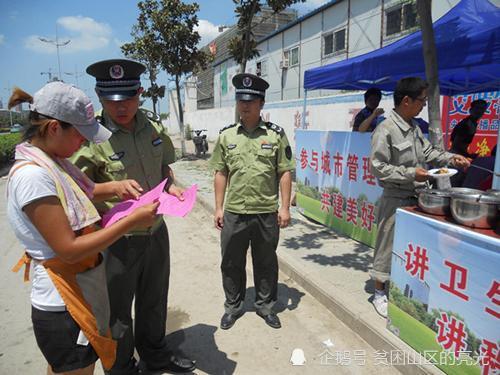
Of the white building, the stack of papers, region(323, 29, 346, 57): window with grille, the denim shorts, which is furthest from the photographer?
region(323, 29, 346, 57): window with grille

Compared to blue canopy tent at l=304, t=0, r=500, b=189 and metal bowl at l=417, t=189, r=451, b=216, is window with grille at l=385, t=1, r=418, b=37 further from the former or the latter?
metal bowl at l=417, t=189, r=451, b=216

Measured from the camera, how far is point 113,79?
196cm

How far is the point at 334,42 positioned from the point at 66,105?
13.1m

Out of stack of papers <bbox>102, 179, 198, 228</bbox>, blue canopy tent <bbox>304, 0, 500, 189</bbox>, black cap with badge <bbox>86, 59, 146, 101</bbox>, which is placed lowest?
stack of papers <bbox>102, 179, 198, 228</bbox>

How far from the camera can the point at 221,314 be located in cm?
318

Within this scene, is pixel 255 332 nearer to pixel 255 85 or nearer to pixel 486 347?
pixel 486 347

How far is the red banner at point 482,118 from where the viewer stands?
6516mm

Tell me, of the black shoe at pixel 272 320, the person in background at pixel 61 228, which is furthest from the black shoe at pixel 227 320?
the person in background at pixel 61 228

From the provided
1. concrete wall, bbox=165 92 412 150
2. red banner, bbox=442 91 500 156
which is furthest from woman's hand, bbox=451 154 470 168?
concrete wall, bbox=165 92 412 150

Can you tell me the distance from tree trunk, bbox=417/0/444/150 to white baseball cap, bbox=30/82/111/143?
2.78m

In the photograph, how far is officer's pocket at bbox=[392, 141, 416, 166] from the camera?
272 centimetres

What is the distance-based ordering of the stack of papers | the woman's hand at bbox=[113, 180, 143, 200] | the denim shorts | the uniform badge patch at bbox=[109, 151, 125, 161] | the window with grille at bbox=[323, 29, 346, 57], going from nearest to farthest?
the denim shorts, the stack of papers, the woman's hand at bbox=[113, 180, 143, 200], the uniform badge patch at bbox=[109, 151, 125, 161], the window with grille at bbox=[323, 29, 346, 57]

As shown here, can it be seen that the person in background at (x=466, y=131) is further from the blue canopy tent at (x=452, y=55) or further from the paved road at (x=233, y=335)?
the paved road at (x=233, y=335)

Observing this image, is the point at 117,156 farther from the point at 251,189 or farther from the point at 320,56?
the point at 320,56
